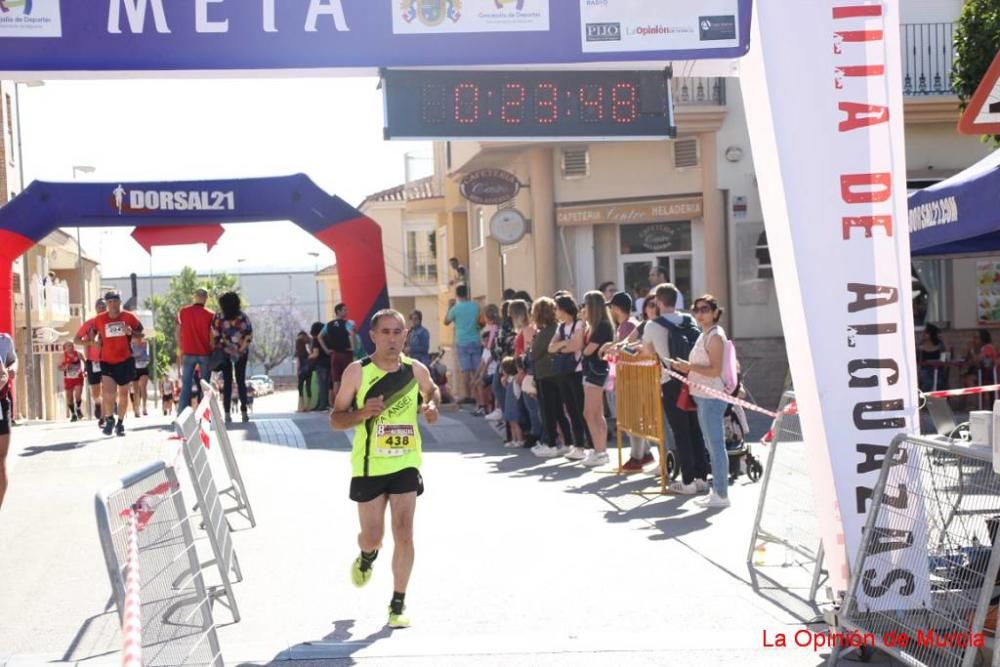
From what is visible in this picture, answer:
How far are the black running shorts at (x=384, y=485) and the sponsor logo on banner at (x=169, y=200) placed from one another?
502 inches

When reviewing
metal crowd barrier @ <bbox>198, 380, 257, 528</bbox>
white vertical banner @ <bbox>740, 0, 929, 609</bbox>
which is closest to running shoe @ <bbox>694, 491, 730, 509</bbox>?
metal crowd barrier @ <bbox>198, 380, 257, 528</bbox>

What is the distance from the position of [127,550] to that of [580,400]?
10447 mm

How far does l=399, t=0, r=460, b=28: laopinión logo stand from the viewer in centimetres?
762

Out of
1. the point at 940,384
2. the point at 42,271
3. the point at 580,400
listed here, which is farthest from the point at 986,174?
the point at 42,271

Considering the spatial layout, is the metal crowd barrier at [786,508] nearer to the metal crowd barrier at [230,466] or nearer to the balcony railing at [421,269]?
A: the metal crowd barrier at [230,466]

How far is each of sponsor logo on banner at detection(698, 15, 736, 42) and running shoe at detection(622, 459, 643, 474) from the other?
7.04m

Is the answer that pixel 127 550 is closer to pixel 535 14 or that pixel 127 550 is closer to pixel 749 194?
pixel 535 14

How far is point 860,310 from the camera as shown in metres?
6.86

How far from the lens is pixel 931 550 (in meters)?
6.39

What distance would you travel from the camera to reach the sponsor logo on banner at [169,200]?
19.6 metres

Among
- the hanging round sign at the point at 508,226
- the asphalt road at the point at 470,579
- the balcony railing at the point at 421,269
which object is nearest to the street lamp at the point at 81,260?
the balcony railing at the point at 421,269

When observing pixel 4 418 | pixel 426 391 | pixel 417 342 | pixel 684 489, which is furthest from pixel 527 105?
pixel 417 342

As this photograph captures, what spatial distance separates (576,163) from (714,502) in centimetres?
1697

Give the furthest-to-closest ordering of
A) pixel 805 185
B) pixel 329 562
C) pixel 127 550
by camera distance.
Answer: pixel 329 562 < pixel 805 185 < pixel 127 550
